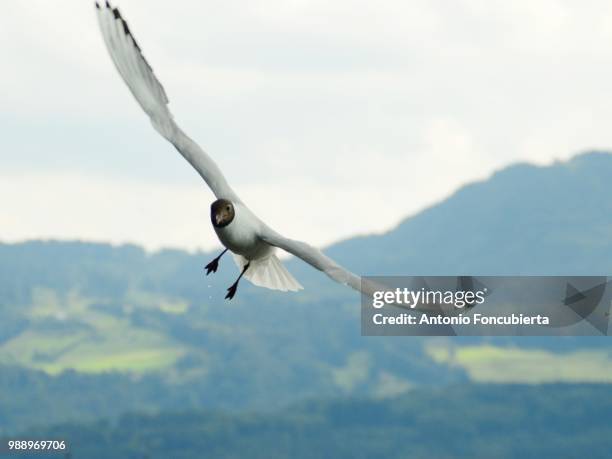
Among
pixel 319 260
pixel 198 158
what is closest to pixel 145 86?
pixel 198 158

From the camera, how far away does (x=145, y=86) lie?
1931 centimetres

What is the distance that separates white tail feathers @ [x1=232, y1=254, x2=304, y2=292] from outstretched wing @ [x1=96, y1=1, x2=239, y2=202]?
123 centimetres

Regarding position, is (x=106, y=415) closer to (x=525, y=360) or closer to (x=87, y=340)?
(x=87, y=340)

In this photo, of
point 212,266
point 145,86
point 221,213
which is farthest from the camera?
point 145,86

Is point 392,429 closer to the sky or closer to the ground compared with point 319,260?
closer to the sky

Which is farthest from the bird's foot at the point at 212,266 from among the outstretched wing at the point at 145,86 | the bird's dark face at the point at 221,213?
the outstretched wing at the point at 145,86

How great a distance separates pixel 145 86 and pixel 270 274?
281 centimetres

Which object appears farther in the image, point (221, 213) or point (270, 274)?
point (270, 274)

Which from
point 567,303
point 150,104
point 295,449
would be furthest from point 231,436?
point 150,104

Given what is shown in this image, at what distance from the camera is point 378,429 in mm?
171875

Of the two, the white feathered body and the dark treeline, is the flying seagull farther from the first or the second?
the dark treeline

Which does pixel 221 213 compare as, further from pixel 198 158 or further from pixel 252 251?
pixel 198 158

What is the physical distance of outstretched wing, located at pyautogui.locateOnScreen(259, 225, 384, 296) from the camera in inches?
642

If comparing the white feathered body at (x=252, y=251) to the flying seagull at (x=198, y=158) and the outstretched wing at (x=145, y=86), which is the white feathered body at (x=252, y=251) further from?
the outstretched wing at (x=145, y=86)
